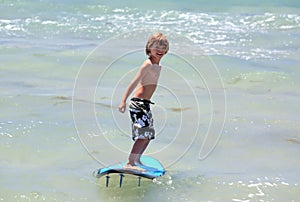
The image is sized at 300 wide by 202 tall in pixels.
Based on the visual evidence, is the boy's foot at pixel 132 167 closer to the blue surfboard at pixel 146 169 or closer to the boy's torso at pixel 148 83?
the blue surfboard at pixel 146 169

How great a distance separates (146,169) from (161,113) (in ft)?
5.69

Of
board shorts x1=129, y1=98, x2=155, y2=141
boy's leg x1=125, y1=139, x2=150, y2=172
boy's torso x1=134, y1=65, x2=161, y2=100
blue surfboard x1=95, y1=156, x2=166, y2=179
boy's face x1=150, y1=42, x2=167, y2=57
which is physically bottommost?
blue surfboard x1=95, y1=156, x2=166, y2=179

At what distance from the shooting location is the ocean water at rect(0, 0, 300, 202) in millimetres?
4145

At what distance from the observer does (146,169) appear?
410 centimetres

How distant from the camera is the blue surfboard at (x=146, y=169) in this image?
3.95m

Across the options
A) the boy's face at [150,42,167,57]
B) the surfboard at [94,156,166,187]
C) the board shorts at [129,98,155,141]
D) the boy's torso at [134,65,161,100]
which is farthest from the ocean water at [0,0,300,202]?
the boy's face at [150,42,167,57]

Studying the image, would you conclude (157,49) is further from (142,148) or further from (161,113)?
(161,113)

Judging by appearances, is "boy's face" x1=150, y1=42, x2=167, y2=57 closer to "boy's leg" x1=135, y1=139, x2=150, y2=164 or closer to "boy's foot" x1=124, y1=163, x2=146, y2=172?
"boy's leg" x1=135, y1=139, x2=150, y2=164

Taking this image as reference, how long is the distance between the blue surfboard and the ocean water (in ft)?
0.26

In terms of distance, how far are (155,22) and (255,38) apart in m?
2.63

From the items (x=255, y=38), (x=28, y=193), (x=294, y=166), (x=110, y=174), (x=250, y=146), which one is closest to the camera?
(x=28, y=193)

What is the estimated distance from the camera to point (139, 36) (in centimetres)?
1063

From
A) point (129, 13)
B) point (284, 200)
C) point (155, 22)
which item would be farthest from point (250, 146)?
point (129, 13)

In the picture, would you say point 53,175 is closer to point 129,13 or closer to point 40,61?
point 40,61
